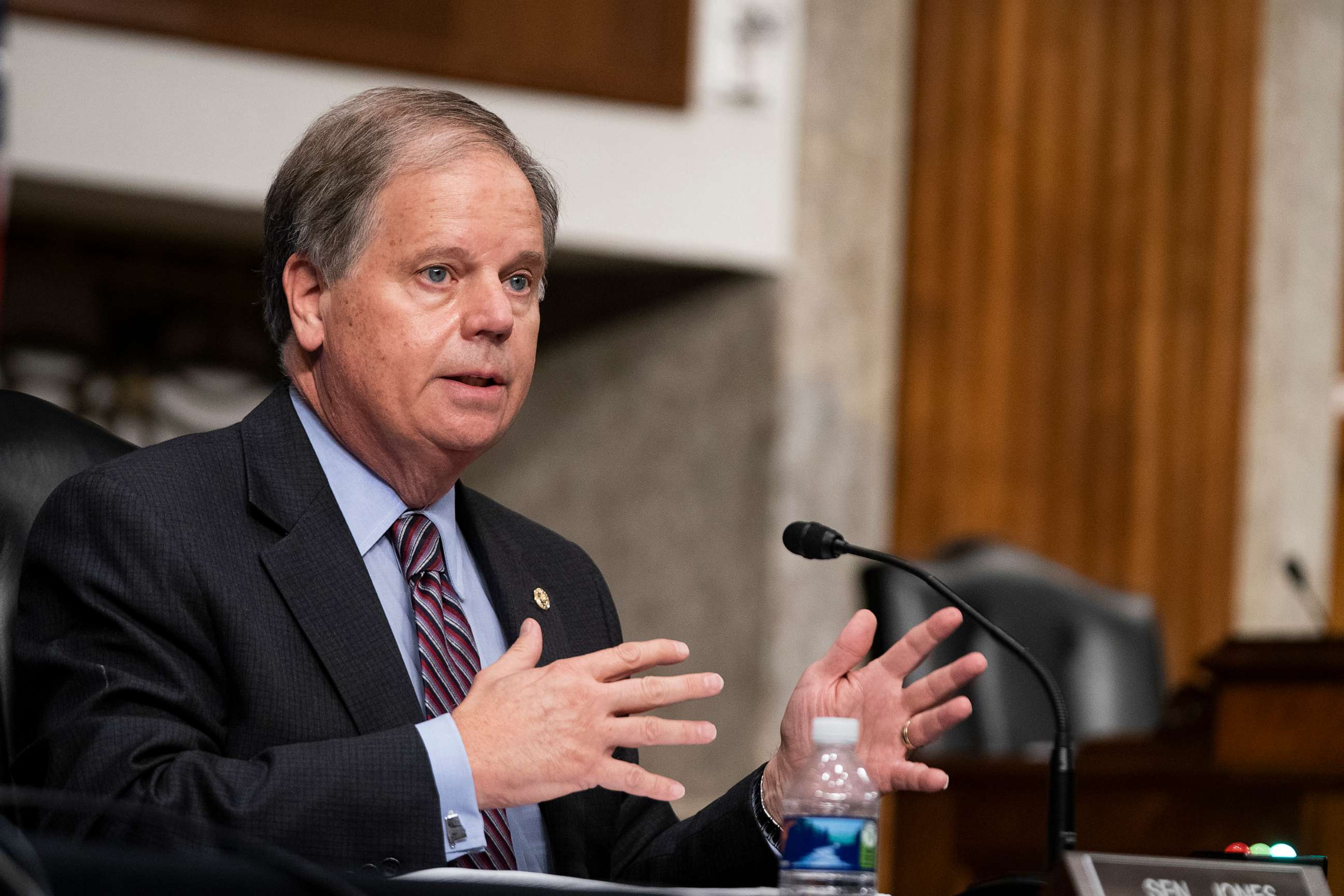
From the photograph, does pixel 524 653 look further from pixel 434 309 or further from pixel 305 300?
pixel 305 300

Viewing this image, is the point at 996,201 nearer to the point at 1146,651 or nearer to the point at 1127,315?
the point at 1127,315

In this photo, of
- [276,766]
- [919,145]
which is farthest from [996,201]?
[276,766]

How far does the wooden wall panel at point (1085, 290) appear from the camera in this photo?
6297 mm

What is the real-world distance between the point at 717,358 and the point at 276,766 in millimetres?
4580

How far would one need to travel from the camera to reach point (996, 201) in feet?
20.9

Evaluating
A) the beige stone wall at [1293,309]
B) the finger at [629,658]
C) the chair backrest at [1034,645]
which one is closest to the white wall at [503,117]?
the chair backrest at [1034,645]

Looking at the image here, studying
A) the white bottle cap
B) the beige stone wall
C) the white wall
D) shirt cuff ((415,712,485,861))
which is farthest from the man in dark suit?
the beige stone wall

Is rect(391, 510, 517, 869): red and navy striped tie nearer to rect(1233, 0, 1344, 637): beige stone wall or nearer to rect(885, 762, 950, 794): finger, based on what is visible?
rect(885, 762, 950, 794): finger

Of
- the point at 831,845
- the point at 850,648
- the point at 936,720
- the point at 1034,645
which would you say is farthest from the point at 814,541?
the point at 1034,645

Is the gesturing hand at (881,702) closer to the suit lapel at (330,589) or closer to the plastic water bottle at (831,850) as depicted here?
the plastic water bottle at (831,850)

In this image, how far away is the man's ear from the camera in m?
2.05

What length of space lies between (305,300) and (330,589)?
1.24 feet

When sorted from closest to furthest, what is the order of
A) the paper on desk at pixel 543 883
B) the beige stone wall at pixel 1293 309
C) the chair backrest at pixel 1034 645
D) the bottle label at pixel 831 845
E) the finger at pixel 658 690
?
the paper on desk at pixel 543 883 < the bottle label at pixel 831 845 < the finger at pixel 658 690 < the chair backrest at pixel 1034 645 < the beige stone wall at pixel 1293 309

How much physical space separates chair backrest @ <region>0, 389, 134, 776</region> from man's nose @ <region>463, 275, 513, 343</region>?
436mm
